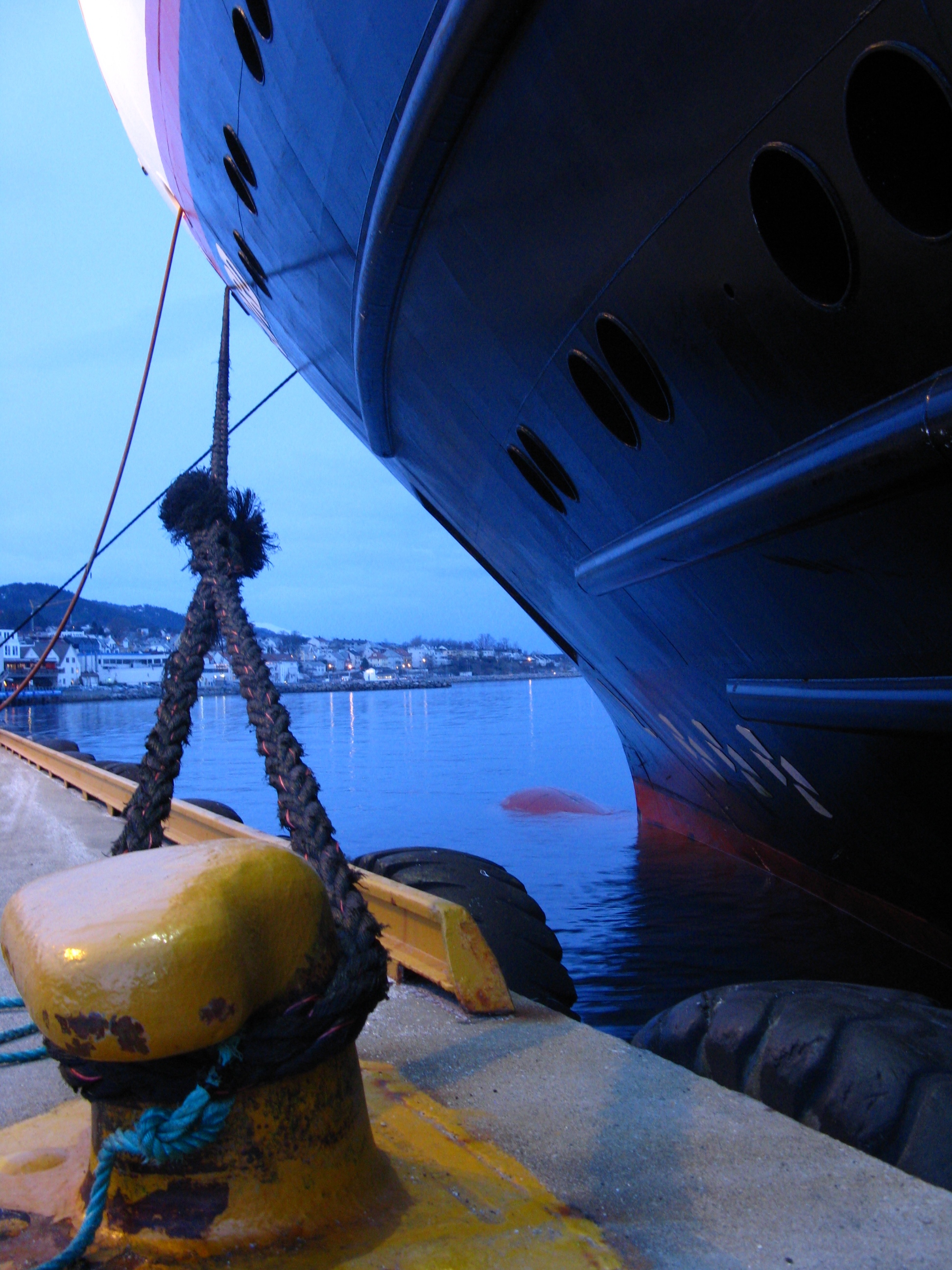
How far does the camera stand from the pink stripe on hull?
5.45m

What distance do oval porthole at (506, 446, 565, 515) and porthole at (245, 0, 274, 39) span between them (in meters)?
2.33

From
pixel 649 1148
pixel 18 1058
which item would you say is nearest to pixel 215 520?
pixel 18 1058

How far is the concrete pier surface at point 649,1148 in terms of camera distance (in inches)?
64.2

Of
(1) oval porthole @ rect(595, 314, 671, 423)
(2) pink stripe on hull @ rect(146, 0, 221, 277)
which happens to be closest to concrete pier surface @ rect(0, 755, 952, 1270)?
(1) oval porthole @ rect(595, 314, 671, 423)

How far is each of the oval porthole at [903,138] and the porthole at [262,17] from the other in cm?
294

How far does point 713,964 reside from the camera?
6441mm

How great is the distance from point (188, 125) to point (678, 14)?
15.4 ft

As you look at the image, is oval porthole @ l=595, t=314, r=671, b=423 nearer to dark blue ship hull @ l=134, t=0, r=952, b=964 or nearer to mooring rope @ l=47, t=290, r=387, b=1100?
dark blue ship hull @ l=134, t=0, r=952, b=964

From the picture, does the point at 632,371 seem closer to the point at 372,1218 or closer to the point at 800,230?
the point at 800,230

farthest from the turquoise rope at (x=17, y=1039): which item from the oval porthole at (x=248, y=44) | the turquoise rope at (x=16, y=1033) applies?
the oval porthole at (x=248, y=44)

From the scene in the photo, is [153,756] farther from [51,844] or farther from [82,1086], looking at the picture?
[51,844]

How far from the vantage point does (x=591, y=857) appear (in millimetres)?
10734

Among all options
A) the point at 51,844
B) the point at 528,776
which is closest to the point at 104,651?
the point at 528,776

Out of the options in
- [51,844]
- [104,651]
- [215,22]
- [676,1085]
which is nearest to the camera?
[676,1085]
